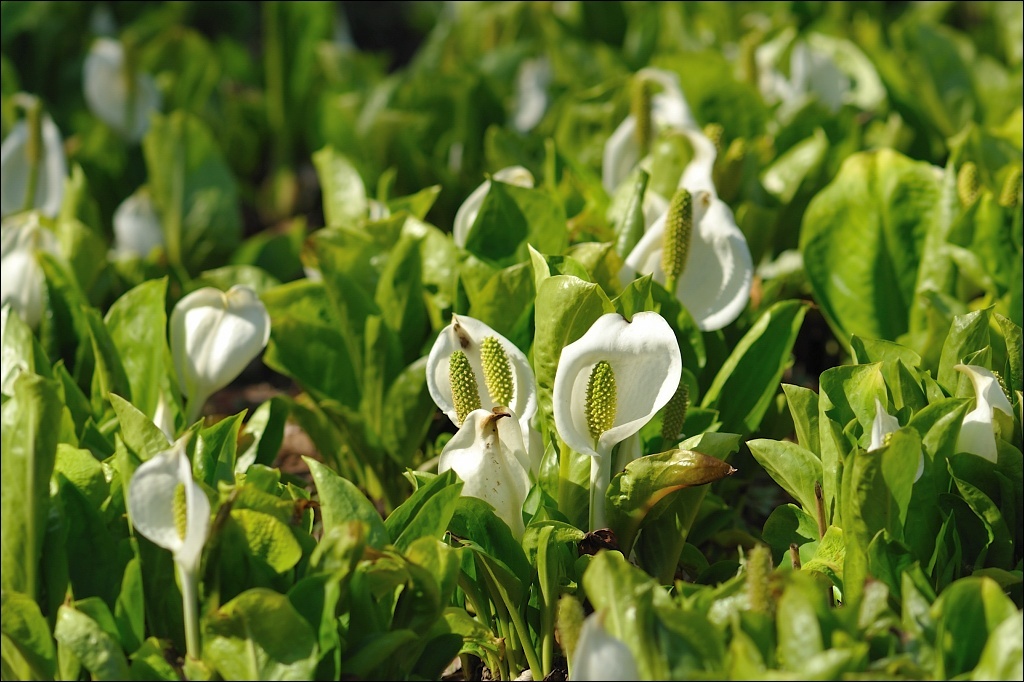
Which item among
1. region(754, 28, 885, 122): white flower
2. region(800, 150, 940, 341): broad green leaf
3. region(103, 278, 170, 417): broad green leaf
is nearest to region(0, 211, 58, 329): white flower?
region(103, 278, 170, 417): broad green leaf

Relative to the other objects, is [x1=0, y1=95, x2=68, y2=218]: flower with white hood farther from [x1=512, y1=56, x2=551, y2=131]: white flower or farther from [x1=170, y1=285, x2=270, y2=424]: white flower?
[x1=512, y1=56, x2=551, y2=131]: white flower

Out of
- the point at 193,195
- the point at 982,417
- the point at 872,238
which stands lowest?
the point at 193,195

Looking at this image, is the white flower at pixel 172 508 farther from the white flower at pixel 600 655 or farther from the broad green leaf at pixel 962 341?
the broad green leaf at pixel 962 341

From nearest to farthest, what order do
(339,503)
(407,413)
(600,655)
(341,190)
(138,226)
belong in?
(600,655)
(339,503)
(407,413)
(341,190)
(138,226)

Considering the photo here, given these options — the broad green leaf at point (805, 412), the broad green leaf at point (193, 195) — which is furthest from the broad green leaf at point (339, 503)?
the broad green leaf at point (193, 195)

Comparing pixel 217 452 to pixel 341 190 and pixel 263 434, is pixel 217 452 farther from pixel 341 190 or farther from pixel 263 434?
pixel 341 190

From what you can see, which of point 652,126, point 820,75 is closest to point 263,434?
point 652,126

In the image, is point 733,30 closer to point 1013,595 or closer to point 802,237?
point 802,237

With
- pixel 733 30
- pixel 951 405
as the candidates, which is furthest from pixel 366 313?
pixel 733 30
